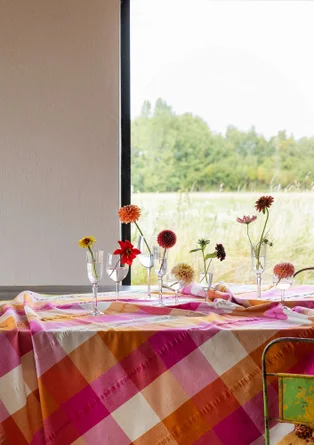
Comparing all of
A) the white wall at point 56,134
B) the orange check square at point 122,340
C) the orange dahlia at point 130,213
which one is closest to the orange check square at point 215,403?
the orange check square at point 122,340

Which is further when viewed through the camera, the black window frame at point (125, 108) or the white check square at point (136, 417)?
the black window frame at point (125, 108)

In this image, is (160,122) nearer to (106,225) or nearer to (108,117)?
(108,117)

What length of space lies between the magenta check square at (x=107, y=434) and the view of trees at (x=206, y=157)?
7.31 ft

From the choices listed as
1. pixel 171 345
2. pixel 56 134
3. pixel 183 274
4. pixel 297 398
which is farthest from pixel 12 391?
pixel 56 134

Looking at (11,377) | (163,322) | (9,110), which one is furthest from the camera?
(9,110)

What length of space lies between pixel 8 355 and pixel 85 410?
27 cm

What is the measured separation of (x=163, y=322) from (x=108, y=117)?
2003 millimetres

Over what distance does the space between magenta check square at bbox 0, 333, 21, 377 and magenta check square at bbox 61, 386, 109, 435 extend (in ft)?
0.61

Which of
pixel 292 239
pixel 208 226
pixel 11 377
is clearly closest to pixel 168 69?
pixel 208 226

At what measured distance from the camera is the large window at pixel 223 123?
4242mm

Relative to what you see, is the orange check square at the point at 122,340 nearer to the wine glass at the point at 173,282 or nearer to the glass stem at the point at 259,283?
the wine glass at the point at 173,282

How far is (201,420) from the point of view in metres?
2.18

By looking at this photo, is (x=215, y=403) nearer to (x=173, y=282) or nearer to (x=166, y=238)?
(x=173, y=282)

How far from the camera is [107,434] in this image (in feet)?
7.09
